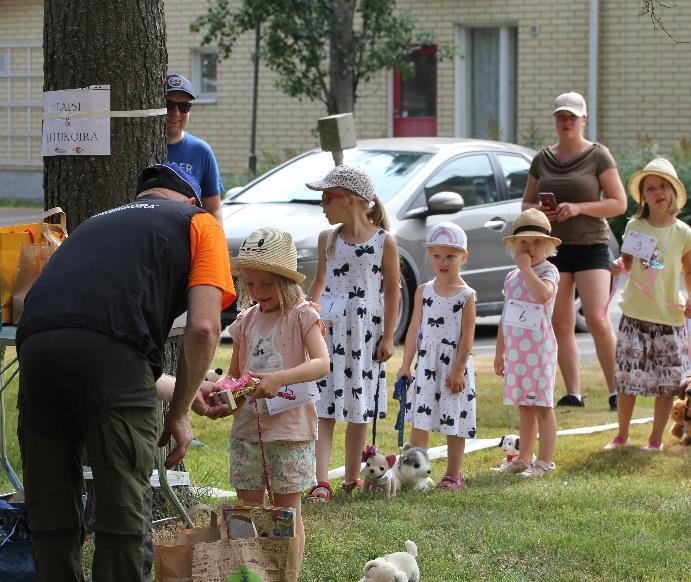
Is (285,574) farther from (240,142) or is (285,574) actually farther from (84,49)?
(240,142)

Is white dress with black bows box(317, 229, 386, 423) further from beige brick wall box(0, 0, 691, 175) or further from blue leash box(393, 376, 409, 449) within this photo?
beige brick wall box(0, 0, 691, 175)

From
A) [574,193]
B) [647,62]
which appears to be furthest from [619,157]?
[574,193]

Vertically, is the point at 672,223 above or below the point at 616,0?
below

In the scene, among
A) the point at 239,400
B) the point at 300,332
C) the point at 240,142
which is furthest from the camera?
the point at 240,142

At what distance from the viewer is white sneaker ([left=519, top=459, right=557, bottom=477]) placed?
6.79m

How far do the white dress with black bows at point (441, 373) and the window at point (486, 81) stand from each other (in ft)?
53.7

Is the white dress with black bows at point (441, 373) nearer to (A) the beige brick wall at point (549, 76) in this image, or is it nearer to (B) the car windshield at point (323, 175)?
(B) the car windshield at point (323, 175)

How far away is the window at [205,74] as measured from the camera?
2517 centimetres

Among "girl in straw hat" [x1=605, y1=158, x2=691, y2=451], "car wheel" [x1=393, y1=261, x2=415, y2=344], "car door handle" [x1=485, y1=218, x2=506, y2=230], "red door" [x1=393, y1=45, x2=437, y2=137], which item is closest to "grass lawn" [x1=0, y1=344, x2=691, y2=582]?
"girl in straw hat" [x1=605, y1=158, x2=691, y2=451]

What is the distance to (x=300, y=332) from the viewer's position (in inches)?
196

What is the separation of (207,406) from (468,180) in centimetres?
784

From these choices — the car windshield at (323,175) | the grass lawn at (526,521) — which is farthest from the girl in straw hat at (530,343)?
the car windshield at (323,175)

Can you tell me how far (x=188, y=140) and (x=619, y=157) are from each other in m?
14.7

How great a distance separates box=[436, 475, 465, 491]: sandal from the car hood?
156 inches
